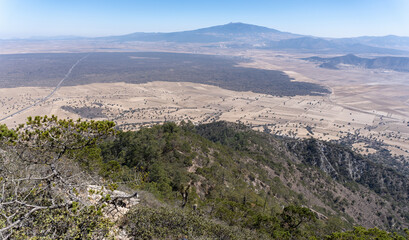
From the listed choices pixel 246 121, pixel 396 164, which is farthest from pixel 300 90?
pixel 396 164

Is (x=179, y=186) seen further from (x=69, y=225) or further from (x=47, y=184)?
(x=69, y=225)

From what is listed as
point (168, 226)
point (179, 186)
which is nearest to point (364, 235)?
point (168, 226)

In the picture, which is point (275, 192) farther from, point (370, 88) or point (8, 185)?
point (370, 88)

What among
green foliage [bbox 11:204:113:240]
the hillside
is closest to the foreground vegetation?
green foliage [bbox 11:204:113:240]

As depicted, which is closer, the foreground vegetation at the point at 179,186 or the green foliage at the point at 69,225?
the green foliage at the point at 69,225

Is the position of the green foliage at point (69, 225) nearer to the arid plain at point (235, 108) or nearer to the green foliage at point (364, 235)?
the green foliage at point (364, 235)

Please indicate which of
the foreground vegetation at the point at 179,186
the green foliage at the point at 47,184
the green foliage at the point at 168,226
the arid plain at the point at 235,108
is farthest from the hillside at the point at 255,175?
the arid plain at the point at 235,108
